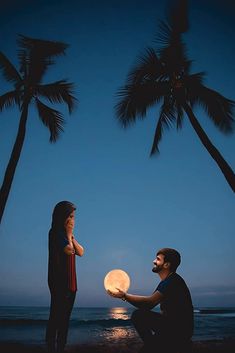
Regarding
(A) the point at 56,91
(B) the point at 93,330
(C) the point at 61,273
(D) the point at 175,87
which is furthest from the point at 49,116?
(B) the point at 93,330

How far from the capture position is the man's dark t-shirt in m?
2.72

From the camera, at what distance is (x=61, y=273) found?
3.66 meters

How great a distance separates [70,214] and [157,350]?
1861 millimetres

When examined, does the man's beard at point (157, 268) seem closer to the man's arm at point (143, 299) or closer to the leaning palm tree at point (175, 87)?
the man's arm at point (143, 299)

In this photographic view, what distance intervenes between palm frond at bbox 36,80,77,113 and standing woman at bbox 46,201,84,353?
23.0 ft

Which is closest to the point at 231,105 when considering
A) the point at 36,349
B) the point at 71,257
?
the point at 71,257

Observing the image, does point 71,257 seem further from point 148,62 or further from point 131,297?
point 148,62

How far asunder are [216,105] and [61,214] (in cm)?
704

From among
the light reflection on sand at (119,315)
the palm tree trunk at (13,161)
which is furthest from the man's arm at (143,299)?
the light reflection on sand at (119,315)

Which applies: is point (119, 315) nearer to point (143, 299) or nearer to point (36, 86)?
point (36, 86)

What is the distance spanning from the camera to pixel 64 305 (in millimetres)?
3607

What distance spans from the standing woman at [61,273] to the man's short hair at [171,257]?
46.9 inches

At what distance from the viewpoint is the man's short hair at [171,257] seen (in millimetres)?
3084

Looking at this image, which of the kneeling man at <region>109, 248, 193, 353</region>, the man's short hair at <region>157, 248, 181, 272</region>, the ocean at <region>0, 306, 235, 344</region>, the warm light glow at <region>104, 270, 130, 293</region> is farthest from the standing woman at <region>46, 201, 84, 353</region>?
the ocean at <region>0, 306, 235, 344</region>
